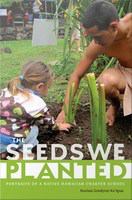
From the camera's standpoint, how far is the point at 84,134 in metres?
2.48

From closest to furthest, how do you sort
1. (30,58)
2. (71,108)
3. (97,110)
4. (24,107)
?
(97,110) < (24,107) < (71,108) < (30,58)

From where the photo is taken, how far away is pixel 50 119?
2.38m

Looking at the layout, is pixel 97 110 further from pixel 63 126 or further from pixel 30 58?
pixel 30 58

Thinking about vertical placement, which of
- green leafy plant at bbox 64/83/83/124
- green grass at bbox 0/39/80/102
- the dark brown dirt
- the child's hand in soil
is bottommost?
the dark brown dirt

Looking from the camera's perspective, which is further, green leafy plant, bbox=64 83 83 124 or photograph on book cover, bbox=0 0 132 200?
green leafy plant, bbox=64 83 83 124

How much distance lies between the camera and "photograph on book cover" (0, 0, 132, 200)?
208 centimetres

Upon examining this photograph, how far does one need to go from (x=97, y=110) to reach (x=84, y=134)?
30 cm

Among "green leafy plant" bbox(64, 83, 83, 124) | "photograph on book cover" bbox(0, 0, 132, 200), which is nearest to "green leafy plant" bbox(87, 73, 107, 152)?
"photograph on book cover" bbox(0, 0, 132, 200)

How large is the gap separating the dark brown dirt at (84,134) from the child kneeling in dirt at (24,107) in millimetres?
86

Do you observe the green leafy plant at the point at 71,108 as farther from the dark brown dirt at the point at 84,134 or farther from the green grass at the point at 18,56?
the green grass at the point at 18,56

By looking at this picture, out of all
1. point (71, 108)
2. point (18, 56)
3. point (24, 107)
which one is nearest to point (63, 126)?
point (71, 108)

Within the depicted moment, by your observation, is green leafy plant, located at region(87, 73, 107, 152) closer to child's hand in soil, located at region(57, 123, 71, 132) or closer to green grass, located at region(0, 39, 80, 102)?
child's hand in soil, located at region(57, 123, 71, 132)

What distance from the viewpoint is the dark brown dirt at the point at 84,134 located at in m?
2.37

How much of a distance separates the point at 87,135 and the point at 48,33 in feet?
1.40
